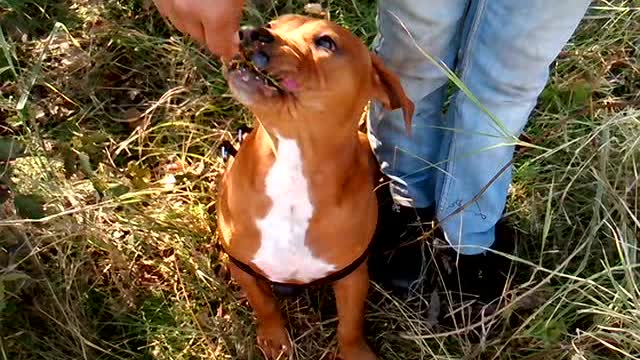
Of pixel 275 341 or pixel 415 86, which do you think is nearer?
→ pixel 415 86

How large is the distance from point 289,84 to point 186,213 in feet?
3.21

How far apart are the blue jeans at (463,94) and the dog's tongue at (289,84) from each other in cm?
40

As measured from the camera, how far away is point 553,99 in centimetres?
295

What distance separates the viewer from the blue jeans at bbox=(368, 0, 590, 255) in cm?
207

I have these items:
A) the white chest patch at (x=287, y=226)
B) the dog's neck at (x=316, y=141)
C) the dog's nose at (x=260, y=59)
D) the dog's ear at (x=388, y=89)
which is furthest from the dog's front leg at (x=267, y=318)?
the dog's nose at (x=260, y=59)

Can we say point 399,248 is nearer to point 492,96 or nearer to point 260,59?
point 492,96

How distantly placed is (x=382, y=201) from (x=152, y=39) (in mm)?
976

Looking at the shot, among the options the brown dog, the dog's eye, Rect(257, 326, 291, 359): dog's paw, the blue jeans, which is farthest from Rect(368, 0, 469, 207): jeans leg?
Rect(257, 326, 291, 359): dog's paw

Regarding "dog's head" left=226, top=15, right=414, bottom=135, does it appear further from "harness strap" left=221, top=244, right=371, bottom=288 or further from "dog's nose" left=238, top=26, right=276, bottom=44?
"harness strap" left=221, top=244, right=371, bottom=288

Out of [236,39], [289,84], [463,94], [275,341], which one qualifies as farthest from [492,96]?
[275,341]

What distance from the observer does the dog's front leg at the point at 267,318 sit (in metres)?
2.40

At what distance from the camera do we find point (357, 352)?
8.21 ft

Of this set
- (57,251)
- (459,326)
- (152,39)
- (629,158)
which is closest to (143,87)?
(152,39)

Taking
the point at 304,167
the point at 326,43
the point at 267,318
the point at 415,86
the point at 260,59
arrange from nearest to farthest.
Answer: the point at 260,59 < the point at 326,43 < the point at 304,167 < the point at 415,86 < the point at 267,318
